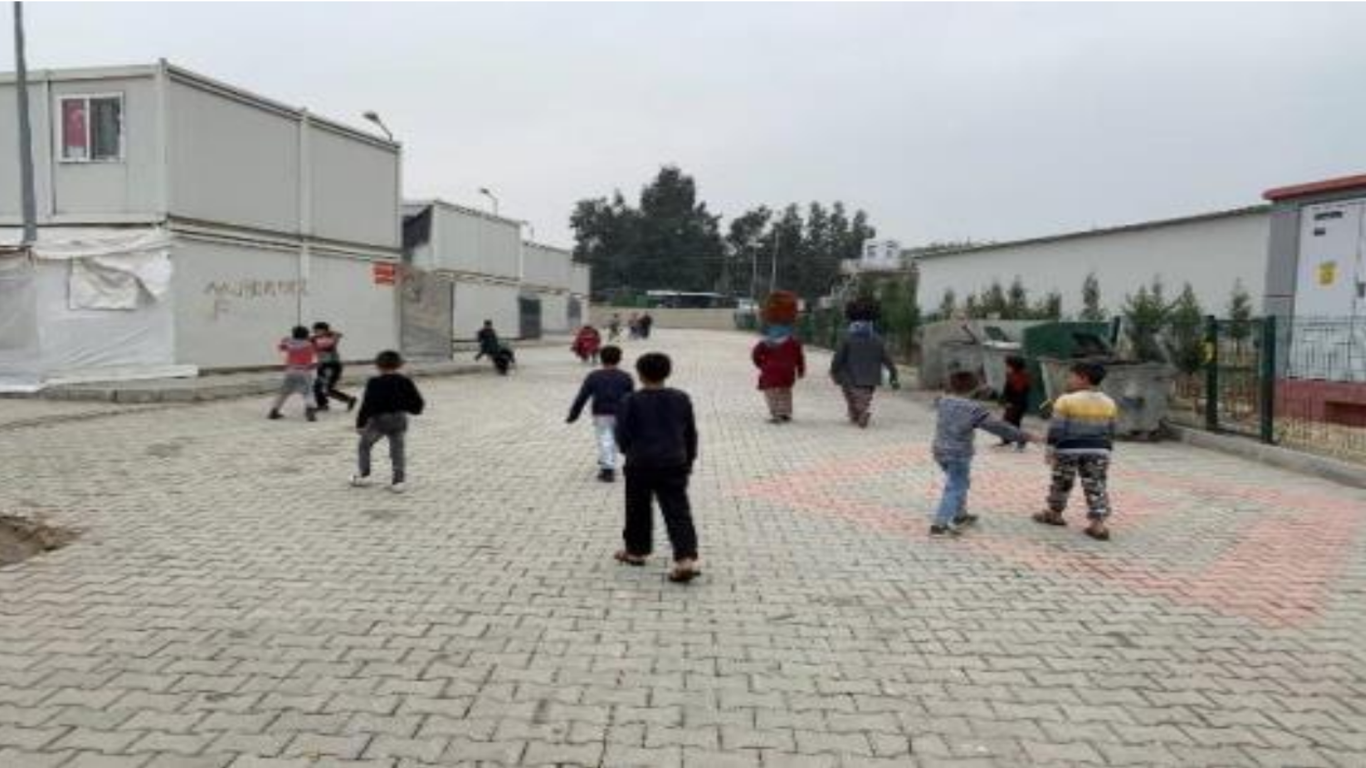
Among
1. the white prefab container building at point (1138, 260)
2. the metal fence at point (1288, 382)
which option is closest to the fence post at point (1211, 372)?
the metal fence at point (1288, 382)

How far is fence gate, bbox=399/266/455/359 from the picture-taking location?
25.7m

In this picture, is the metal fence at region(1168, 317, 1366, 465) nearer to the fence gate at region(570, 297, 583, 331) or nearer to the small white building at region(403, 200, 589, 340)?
the small white building at region(403, 200, 589, 340)

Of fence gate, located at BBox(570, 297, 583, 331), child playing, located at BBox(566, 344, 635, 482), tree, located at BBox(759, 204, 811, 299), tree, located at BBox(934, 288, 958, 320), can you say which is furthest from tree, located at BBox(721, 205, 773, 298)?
child playing, located at BBox(566, 344, 635, 482)

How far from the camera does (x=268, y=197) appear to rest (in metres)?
21.2

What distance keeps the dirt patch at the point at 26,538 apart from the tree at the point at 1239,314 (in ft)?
40.3

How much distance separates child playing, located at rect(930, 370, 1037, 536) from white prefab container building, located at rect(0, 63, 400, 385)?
14.3 metres

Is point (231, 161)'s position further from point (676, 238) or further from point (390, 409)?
point (676, 238)

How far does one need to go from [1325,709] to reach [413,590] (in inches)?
170

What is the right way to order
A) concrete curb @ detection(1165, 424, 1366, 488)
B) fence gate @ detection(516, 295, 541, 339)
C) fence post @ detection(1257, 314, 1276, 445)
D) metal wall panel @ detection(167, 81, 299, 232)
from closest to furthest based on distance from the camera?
concrete curb @ detection(1165, 424, 1366, 488)
fence post @ detection(1257, 314, 1276, 445)
metal wall panel @ detection(167, 81, 299, 232)
fence gate @ detection(516, 295, 541, 339)

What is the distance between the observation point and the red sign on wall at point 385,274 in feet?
82.5

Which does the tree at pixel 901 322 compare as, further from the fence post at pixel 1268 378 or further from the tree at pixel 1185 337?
the fence post at pixel 1268 378

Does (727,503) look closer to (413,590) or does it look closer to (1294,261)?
(413,590)

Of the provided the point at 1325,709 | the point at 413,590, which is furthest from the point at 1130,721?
the point at 413,590

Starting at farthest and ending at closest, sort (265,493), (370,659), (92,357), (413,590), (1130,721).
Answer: (92,357) → (265,493) → (413,590) → (370,659) → (1130,721)
